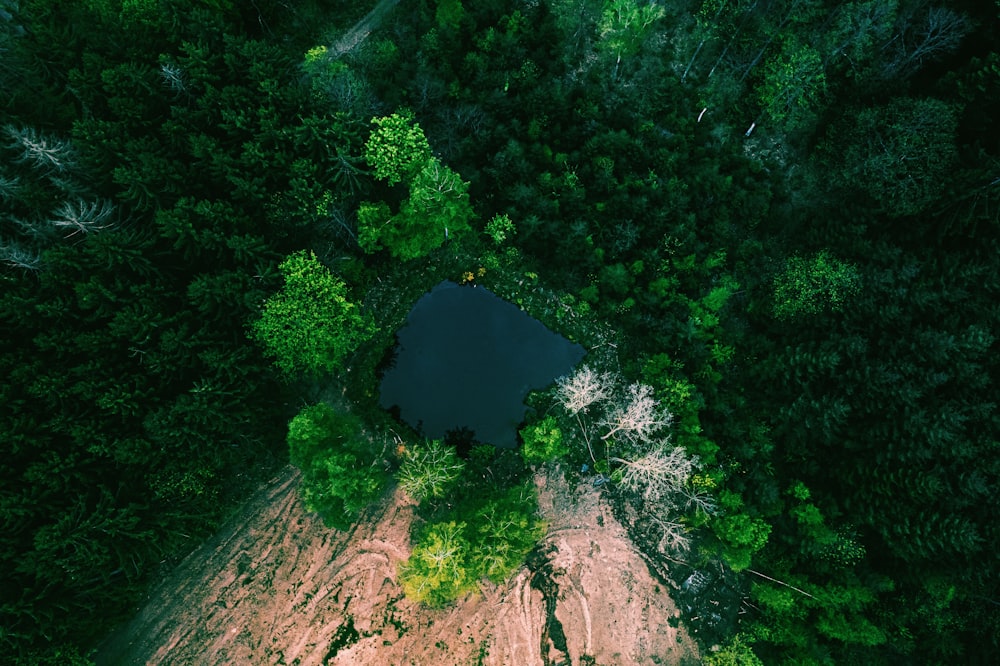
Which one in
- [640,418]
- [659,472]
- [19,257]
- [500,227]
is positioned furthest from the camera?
[500,227]

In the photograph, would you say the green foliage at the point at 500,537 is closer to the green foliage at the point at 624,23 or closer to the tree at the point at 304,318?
the tree at the point at 304,318

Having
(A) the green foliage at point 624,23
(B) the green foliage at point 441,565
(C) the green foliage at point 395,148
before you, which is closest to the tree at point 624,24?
(A) the green foliage at point 624,23

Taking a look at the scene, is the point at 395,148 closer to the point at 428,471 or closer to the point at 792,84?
the point at 428,471

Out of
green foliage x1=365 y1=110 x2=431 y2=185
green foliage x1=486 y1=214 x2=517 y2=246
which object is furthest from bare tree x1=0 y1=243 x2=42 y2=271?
green foliage x1=486 y1=214 x2=517 y2=246

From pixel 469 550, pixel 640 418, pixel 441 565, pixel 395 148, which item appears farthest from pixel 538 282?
pixel 441 565

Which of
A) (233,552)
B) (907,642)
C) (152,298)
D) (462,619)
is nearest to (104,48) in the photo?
(152,298)

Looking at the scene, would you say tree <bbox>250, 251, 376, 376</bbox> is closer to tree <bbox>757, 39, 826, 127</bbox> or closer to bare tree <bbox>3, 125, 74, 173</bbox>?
bare tree <bbox>3, 125, 74, 173</bbox>
